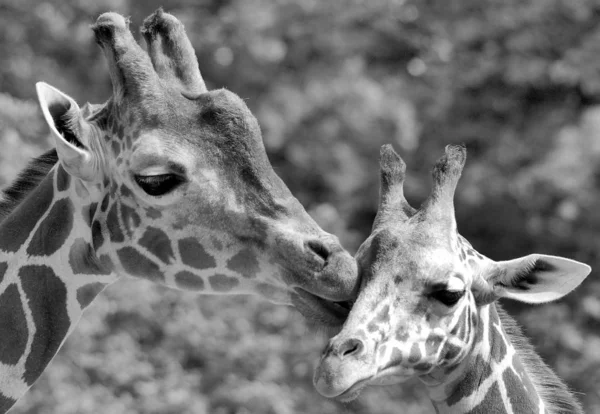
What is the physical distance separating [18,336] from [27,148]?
6017 millimetres

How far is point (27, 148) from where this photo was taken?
10102 millimetres

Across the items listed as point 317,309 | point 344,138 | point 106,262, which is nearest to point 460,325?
point 317,309

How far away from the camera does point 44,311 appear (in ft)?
14.7

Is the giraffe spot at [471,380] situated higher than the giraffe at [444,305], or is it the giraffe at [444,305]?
the giraffe at [444,305]

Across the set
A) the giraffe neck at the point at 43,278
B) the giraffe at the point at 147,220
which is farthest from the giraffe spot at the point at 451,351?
the giraffe neck at the point at 43,278

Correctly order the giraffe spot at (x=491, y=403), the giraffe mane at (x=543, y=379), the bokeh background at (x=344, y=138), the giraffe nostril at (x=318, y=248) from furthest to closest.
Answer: the bokeh background at (x=344, y=138) < the giraffe mane at (x=543, y=379) < the giraffe spot at (x=491, y=403) < the giraffe nostril at (x=318, y=248)

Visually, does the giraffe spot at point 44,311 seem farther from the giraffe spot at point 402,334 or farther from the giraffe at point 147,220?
the giraffe spot at point 402,334

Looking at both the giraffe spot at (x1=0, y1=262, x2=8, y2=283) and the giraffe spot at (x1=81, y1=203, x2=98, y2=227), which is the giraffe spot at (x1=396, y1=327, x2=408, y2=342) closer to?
the giraffe spot at (x1=81, y1=203, x2=98, y2=227)

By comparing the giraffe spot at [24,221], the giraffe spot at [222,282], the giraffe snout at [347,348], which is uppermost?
the giraffe spot at [24,221]

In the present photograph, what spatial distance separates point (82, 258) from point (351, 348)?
4.26ft

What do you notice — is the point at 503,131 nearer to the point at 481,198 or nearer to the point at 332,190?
the point at 481,198

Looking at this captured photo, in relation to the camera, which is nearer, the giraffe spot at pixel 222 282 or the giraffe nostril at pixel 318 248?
the giraffe nostril at pixel 318 248

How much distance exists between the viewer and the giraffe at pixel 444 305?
179 inches

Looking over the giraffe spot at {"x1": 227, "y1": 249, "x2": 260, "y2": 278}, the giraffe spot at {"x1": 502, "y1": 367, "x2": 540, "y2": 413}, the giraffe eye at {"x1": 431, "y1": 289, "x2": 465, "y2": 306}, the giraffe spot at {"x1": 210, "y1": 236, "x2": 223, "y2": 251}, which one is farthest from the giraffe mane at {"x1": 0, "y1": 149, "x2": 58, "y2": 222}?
the giraffe spot at {"x1": 502, "y1": 367, "x2": 540, "y2": 413}
